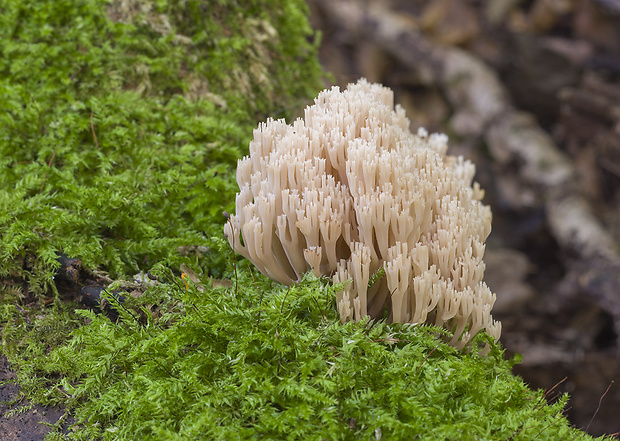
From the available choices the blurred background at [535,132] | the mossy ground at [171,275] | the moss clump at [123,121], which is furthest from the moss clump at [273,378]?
the blurred background at [535,132]

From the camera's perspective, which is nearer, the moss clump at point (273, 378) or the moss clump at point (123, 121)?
the moss clump at point (273, 378)

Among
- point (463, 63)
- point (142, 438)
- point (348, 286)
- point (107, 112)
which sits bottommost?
point (142, 438)

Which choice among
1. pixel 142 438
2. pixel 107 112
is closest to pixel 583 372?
pixel 142 438

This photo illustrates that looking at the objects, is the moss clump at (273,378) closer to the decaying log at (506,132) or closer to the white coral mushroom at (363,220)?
the white coral mushroom at (363,220)

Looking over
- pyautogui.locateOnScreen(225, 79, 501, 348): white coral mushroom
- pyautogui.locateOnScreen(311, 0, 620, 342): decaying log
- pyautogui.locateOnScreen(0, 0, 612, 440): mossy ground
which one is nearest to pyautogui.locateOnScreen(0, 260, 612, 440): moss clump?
pyautogui.locateOnScreen(0, 0, 612, 440): mossy ground

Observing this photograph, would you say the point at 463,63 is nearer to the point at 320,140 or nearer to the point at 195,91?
the point at 195,91
